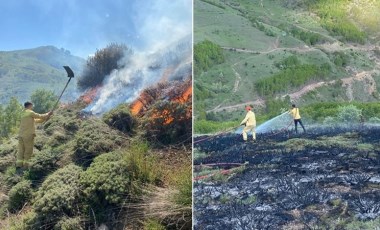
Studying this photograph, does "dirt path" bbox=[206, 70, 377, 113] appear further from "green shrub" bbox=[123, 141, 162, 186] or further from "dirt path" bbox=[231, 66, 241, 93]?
"green shrub" bbox=[123, 141, 162, 186]

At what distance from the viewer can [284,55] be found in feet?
24.7

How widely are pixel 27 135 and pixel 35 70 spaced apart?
1580 millimetres

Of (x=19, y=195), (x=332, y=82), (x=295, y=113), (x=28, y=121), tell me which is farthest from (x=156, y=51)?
(x=332, y=82)

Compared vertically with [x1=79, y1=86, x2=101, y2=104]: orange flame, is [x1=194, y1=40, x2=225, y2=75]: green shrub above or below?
above

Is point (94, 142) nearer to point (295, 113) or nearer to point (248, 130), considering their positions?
point (248, 130)

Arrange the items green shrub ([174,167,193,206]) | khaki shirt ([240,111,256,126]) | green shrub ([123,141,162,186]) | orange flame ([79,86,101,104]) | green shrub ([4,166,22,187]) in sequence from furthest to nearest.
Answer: orange flame ([79,86,101,104]), green shrub ([4,166,22,187]), green shrub ([123,141,162,186]), green shrub ([174,167,193,206]), khaki shirt ([240,111,256,126])

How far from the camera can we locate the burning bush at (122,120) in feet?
32.9

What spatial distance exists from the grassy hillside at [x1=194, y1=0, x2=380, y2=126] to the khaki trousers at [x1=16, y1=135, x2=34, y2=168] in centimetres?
417

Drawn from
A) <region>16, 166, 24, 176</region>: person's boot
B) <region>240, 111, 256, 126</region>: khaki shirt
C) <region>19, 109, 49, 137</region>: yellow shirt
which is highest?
<region>240, 111, 256, 126</region>: khaki shirt

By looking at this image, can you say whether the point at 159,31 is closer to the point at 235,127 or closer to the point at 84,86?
the point at 84,86

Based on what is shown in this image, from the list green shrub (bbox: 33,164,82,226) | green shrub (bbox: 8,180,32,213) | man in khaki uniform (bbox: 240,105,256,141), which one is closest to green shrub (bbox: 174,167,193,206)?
man in khaki uniform (bbox: 240,105,256,141)

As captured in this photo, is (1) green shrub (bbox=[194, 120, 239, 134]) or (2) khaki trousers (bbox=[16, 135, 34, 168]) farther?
(2) khaki trousers (bbox=[16, 135, 34, 168])

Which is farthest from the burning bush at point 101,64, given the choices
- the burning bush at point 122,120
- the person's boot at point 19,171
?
the person's boot at point 19,171

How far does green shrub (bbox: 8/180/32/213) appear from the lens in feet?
32.0
